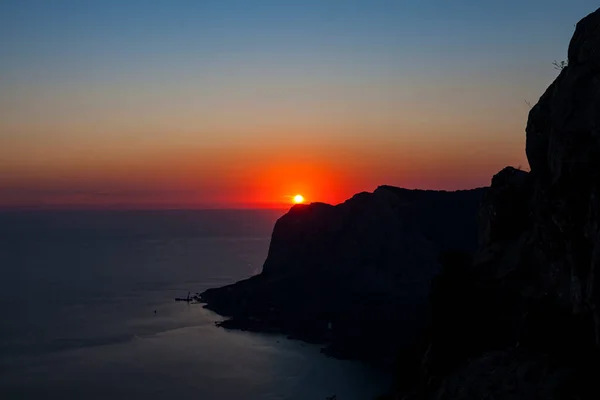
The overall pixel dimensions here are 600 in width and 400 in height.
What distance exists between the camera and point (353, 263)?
543 ft

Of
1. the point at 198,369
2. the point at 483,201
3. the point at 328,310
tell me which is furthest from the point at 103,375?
the point at 483,201

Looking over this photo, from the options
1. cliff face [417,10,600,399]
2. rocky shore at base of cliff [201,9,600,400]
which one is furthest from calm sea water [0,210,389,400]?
cliff face [417,10,600,399]

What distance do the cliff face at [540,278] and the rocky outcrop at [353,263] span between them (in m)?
103

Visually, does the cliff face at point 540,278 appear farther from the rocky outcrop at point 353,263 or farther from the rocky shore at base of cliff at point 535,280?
the rocky outcrop at point 353,263

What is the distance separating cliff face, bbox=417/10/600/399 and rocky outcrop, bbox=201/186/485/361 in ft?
339

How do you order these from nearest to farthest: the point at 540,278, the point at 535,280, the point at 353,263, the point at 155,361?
the point at 540,278
the point at 535,280
the point at 155,361
the point at 353,263

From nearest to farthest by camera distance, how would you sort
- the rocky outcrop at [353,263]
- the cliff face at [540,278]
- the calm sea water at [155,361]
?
the cliff face at [540,278], the calm sea water at [155,361], the rocky outcrop at [353,263]

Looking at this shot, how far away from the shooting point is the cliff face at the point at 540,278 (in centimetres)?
1836

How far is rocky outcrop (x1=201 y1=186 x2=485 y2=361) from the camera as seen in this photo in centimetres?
13862

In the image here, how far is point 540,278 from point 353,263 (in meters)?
143

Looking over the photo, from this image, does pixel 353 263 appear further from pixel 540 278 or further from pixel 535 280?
pixel 540 278

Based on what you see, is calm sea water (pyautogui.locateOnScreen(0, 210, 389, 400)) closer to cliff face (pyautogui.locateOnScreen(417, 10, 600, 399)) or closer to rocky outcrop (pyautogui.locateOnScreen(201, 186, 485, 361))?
rocky outcrop (pyautogui.locateOnScreen(201, 186, 485, 361))

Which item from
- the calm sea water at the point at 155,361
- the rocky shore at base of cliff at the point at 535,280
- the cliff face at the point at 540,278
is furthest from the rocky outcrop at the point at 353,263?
the cliff face at the point at 540,278

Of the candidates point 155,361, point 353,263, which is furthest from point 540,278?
point 353,263
